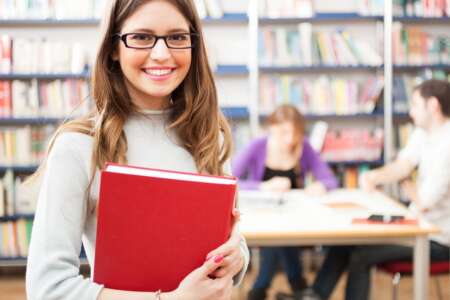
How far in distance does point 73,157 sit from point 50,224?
117 millimetres

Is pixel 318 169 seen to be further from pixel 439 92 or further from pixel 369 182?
pixel 439 92

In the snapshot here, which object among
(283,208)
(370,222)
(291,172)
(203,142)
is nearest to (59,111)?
(291,172)

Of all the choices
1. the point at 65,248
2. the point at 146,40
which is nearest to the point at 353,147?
the point at 146,40

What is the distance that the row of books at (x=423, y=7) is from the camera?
4.33 meters

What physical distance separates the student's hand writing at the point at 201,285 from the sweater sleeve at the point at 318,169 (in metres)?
2.48

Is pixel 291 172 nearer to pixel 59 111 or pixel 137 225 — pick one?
pixel 59 111

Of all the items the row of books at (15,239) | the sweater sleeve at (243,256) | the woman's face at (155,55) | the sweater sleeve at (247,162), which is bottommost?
the row of books at (15,239)

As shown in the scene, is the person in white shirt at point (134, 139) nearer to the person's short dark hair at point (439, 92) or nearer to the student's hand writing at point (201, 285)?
the student's hand writing at point (201, 285)

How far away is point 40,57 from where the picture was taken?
4.26 metres

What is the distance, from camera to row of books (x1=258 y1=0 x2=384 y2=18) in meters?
4.32

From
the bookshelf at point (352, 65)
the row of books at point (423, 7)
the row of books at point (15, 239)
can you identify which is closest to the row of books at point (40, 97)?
the row of books at point (15, 239)

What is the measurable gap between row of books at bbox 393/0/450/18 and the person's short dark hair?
122cm

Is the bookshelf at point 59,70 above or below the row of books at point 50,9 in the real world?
below

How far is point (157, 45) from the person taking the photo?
109cm
